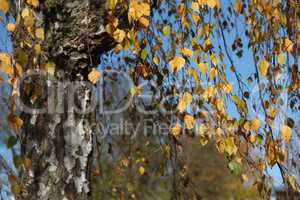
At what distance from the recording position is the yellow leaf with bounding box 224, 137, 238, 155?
1.31 m

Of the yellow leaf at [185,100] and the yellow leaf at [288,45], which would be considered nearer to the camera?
the yellow leaf at [185,100]

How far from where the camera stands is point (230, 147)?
1.32m

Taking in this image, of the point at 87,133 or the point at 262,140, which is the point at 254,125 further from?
the point at 87,133

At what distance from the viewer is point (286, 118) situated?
1.38 metres

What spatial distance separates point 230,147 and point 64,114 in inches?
19.1

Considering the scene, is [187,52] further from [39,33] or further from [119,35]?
[39,33]

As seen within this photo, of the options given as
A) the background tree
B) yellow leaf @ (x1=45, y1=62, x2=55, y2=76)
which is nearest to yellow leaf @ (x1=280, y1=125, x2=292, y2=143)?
the background tree

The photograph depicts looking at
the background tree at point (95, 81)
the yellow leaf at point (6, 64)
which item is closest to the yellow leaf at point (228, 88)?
the background tree at point (95, 81)

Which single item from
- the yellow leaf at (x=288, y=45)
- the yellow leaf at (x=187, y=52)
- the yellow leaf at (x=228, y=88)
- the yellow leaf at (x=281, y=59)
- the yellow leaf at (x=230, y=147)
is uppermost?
the yellow leaf at (x=288, y=45)

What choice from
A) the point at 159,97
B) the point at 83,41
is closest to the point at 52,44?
the point at 83,41

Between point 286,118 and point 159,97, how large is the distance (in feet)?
1.87

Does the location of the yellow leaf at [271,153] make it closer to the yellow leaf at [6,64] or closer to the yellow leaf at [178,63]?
the yellow leaf at [178,63]

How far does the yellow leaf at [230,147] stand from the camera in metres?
1.31

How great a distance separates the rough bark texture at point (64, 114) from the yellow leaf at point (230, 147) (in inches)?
16.1
